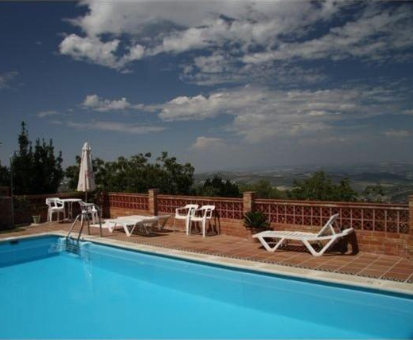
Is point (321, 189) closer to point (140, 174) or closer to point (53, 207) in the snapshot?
point (140, 174)

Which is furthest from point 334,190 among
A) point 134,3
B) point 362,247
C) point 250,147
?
point 134,3

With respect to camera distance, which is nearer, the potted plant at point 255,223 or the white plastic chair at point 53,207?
the potted plant at point 255,223

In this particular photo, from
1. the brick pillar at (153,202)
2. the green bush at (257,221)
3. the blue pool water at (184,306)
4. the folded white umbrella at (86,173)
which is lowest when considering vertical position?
the blue pool water at (184,306)

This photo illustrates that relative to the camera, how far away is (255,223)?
915 cm

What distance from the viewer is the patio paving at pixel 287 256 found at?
6.38 metres

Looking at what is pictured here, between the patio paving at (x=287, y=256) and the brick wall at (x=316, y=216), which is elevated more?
the brick wall at (x=316, y=216)

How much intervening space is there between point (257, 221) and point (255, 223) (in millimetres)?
68

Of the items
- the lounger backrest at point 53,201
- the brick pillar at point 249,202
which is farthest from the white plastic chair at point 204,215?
the lounger backrest at point 53,201

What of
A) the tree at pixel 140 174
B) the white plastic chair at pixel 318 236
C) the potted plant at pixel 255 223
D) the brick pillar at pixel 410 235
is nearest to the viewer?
the brick pillar at pixel 410 235

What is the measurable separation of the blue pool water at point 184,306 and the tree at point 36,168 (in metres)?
8.80

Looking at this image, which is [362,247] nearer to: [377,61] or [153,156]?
[377,61]

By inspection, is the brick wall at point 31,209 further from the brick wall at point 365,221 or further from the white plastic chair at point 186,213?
the brick wall at point 365,221

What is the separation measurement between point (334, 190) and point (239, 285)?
12.2 metres

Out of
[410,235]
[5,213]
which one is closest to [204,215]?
[410,235]
